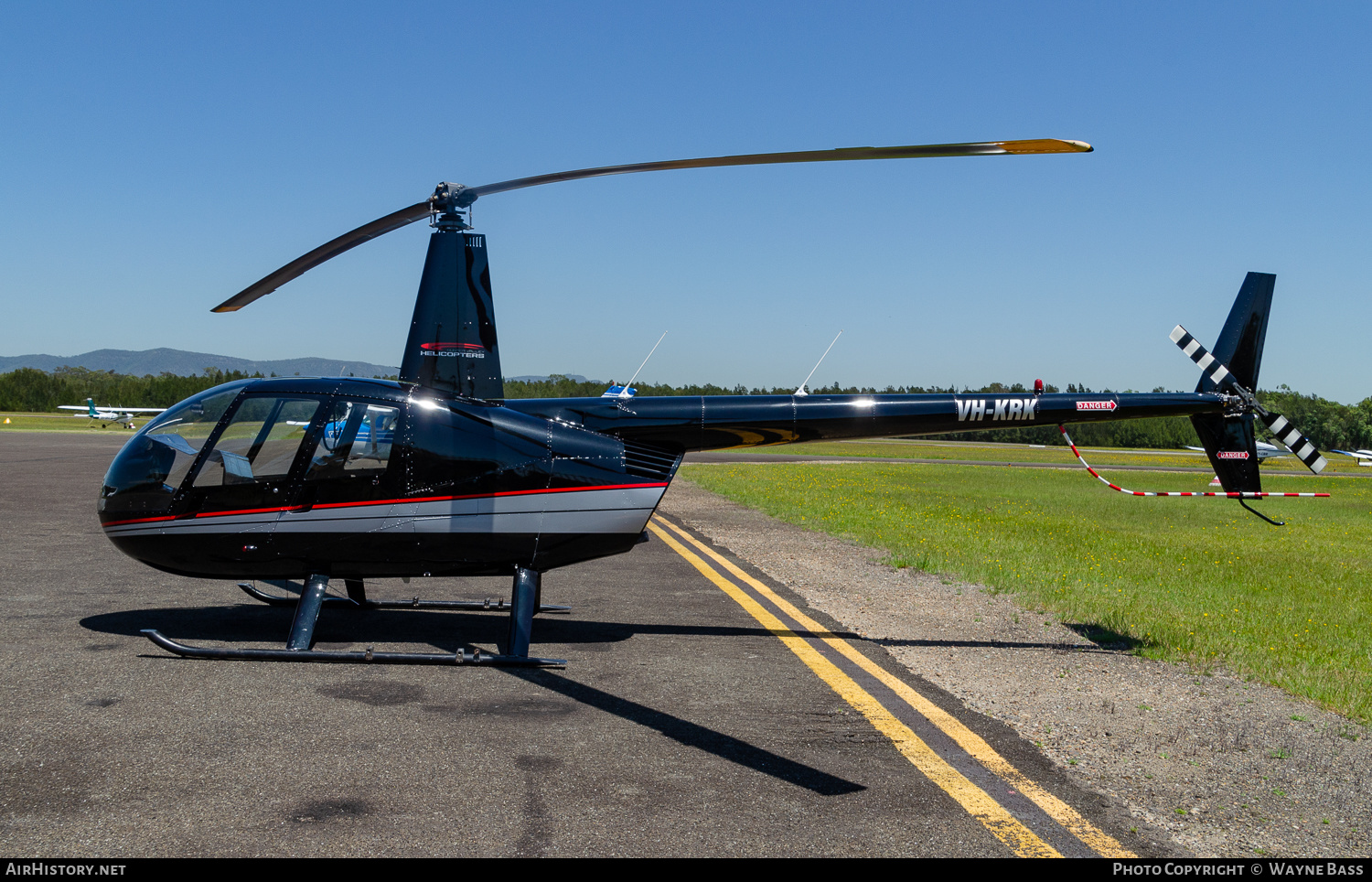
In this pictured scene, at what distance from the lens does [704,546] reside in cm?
1380

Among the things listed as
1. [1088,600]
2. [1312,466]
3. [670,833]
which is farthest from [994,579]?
[670,833]

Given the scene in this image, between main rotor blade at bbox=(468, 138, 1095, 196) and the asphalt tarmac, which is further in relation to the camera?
main rotor blade at bbox=(468, 138, 1095, 196)

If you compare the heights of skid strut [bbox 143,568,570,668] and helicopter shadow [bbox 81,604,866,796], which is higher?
skid strut [bbox 143,568,570,668]

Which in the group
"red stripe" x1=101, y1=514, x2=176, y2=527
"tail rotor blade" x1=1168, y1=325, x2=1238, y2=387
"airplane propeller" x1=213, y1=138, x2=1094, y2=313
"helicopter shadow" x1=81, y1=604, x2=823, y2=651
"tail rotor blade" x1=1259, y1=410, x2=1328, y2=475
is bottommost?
"helicopter shadow" x1=81, y1=604, x2=823, y2=651

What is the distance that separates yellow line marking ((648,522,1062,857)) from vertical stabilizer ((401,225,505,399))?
3.31 metres

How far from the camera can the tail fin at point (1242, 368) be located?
345 inches

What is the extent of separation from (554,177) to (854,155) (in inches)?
82.4

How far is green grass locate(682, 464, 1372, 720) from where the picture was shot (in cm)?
796

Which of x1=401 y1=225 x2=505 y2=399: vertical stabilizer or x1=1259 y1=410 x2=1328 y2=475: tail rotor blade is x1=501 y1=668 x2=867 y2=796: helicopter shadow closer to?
x1=401 y1=225 x2=505 y2=399: vertical stabilizer

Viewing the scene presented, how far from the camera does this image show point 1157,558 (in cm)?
1480

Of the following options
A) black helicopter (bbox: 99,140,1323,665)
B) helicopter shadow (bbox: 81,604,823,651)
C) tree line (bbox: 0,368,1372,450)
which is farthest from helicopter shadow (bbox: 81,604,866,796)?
tree line (bbox: 0,368,1372,450)

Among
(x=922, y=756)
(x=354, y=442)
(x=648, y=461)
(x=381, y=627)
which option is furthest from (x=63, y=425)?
(x=922, y=756)

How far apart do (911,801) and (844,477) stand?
104 feet

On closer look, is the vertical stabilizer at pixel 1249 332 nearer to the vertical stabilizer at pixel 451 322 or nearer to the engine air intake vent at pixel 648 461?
the engine air intake vent at pixel 648 461
